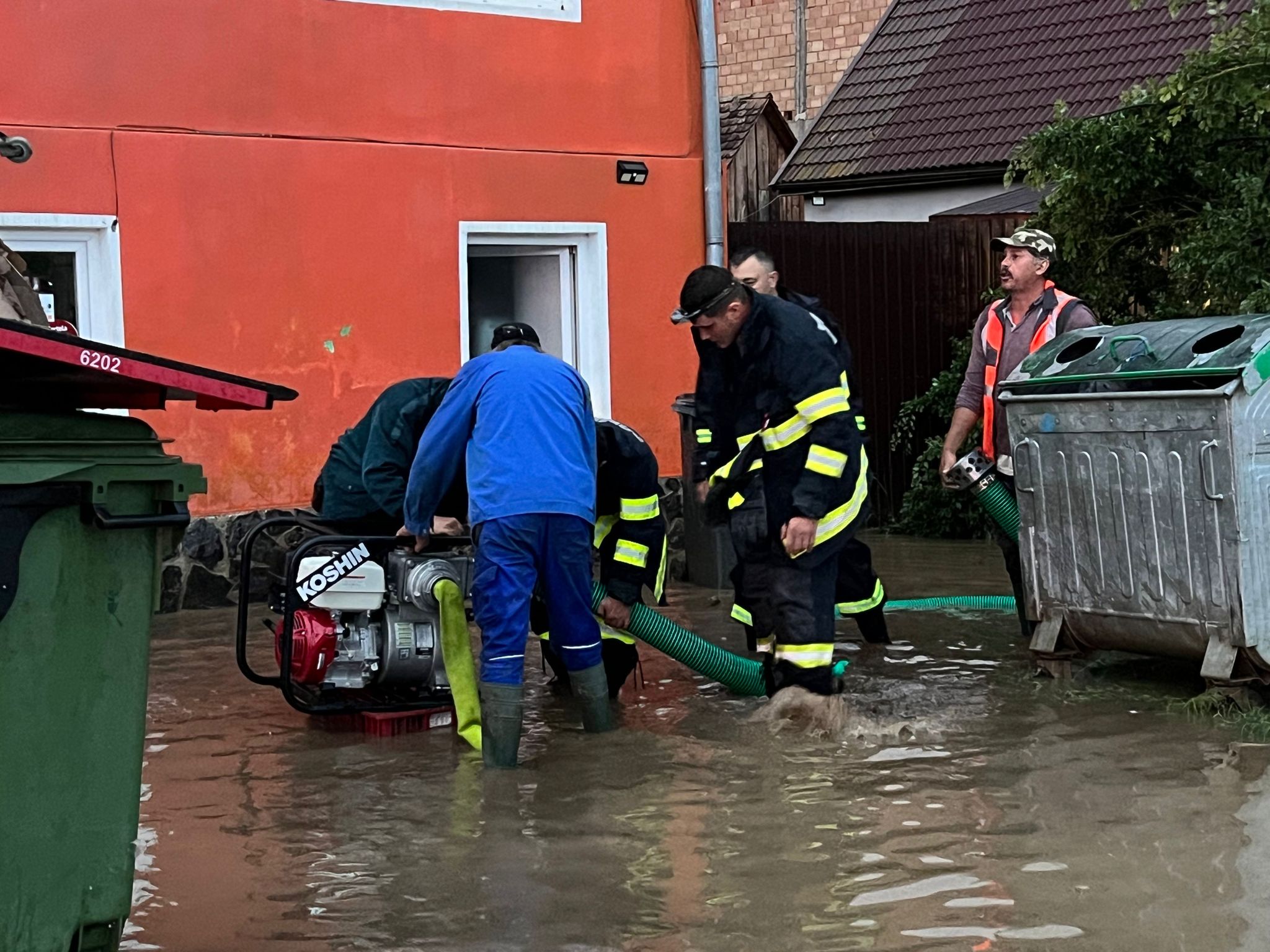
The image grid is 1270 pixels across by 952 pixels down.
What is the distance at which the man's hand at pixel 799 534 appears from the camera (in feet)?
21.5

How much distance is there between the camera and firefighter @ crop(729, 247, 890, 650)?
7.58 metres

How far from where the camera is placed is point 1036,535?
7.22 meters

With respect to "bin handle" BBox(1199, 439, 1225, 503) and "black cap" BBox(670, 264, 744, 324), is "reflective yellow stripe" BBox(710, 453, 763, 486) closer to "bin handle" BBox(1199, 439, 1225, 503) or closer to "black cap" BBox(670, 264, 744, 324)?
"black cap" BBox(670, 264, 744, 324)

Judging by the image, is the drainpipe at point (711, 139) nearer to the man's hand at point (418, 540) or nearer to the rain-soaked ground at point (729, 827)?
the rain-soaked ground at point (729, 827)

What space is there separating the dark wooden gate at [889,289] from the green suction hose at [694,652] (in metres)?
6.26

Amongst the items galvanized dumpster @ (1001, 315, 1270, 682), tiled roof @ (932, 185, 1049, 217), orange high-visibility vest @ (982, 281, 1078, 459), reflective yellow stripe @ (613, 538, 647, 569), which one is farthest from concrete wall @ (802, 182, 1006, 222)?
reflective yellow stripe @ (613, 538, 647, 569)

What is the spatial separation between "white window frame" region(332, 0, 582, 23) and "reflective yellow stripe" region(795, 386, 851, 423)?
4.69 meters

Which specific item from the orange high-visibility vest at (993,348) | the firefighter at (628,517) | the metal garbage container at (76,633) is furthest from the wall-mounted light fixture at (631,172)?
the metal garbage container at (76,633)

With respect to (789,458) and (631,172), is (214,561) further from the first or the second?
(789,458)

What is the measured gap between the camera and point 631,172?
10953mm

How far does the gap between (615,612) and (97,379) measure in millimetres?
2922

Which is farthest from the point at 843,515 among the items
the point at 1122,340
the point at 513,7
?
the point at 513,7

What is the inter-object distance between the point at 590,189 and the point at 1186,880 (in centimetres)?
705

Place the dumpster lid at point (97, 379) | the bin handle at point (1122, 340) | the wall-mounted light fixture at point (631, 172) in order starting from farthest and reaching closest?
the wall-mounted light fixture at point (631, 172) < the bin handle at point (1122, 340) < the dumpster lid at point (97, 379)
